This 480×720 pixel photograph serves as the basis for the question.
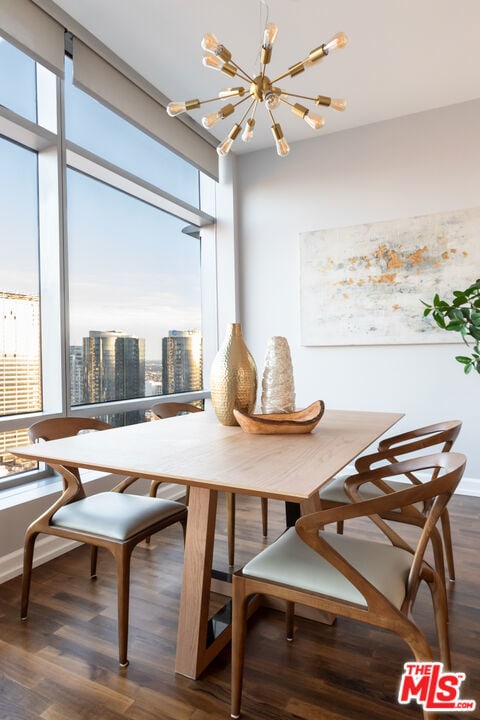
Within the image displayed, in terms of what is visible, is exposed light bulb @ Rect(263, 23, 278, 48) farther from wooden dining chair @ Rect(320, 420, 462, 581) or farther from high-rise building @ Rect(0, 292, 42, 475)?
high-rise building @ Rect(0, 292, 42, 475)

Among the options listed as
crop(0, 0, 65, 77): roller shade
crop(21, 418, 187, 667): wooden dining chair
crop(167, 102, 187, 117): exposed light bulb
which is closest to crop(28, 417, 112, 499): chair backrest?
crop(21, 418, 187, 667): wooden dining chair

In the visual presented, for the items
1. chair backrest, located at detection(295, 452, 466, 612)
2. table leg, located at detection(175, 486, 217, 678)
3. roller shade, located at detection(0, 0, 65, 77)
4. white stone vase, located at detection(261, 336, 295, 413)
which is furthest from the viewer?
roller shade, located at detection(0, 0, 65, 77)

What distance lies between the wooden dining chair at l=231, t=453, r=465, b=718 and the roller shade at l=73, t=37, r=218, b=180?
272 cm

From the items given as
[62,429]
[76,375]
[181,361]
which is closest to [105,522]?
[62,429]

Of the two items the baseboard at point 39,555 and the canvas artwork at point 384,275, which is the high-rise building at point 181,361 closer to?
the canvas artwork at point 384,275

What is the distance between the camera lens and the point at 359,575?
106 centimetres

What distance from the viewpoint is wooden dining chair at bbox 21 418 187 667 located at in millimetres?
1491

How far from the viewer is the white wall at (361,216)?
10.9 feet

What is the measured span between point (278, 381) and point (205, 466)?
0.76m

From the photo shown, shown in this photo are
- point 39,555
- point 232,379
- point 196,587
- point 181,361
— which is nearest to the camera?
point 196,587

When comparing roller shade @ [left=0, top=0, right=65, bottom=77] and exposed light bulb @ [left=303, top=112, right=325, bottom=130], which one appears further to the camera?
roller shade @ [left=0, top=0, right=65, bottom=77]

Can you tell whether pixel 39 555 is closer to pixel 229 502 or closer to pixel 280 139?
pixel 229 502

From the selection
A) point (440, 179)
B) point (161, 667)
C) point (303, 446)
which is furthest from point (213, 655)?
point (440, 179)

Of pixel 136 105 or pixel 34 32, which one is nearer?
pixel 34 32
